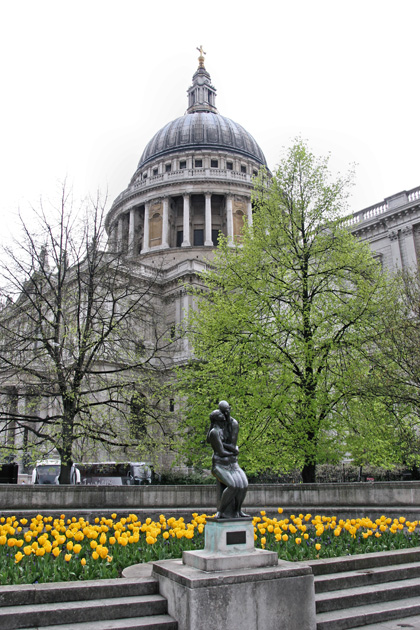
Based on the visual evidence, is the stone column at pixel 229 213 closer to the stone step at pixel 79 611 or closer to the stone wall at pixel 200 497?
the stone wall at pixel 200 497

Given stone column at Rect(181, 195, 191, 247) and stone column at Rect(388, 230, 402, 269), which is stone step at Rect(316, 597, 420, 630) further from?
stone column at Rect(181, 195, 191, 247)

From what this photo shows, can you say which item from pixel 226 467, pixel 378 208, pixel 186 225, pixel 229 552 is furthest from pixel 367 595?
pixel 186 225

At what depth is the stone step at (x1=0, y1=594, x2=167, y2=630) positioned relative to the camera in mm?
5309

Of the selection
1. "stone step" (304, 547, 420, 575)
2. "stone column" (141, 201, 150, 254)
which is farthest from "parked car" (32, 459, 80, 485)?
"stone column" (141, 201, 150, 254)

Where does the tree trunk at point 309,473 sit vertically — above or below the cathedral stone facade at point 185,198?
below

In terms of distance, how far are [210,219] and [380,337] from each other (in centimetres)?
4972

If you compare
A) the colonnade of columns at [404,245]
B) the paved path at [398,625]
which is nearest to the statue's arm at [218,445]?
the paved path at [398,625]

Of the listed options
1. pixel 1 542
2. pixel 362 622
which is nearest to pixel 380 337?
pixel 362 622

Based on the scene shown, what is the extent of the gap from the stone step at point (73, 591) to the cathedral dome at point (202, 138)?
2818 inches

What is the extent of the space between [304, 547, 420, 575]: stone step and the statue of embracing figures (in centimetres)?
161

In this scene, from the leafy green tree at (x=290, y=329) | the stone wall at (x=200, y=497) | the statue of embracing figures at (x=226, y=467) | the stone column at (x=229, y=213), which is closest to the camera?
the statue of embracing figures at (x=226, y=467)

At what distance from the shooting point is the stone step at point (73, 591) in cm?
561

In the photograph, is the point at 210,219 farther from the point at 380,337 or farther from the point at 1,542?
the point at 1,542

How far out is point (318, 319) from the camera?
1800 cm
